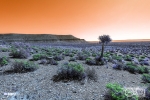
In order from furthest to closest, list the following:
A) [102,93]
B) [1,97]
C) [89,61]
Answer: [89,61]
[102,93]
[1,97]

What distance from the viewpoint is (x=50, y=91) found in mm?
6383

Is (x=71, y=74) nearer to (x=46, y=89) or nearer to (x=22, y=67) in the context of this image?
(x=46, y=89)

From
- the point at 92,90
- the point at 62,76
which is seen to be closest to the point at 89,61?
the point at 62,76

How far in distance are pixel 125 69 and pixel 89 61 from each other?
332 cm

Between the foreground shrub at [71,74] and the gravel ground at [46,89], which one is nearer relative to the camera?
the gravel ground at [46,89]

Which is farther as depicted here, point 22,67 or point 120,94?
point 22,67

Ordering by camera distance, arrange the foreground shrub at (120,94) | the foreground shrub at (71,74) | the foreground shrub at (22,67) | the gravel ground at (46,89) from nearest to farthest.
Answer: the foreground shrub at (120,94)
the gravel ground at (46,89)
the foreground shrub at (71,74)
the foreground shrub at (22,67)

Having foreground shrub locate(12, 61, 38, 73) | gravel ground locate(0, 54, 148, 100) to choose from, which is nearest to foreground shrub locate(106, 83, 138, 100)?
gravel ground locate(0, 54, 148, 100)

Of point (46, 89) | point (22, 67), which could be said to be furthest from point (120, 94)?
point (22, 67)

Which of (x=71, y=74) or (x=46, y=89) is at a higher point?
(x=71, y=74)

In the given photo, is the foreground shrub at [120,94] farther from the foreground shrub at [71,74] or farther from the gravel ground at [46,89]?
the foreground shrub at [71,74]

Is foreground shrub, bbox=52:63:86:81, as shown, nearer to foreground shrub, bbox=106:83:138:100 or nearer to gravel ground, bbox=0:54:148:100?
gravel ground, bbox=0:54:148:100

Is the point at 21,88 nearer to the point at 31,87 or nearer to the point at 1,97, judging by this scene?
the point at 31,87

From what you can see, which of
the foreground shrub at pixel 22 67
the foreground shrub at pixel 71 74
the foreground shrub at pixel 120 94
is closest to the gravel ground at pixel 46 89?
the foreground shrub at pixel 71 74
